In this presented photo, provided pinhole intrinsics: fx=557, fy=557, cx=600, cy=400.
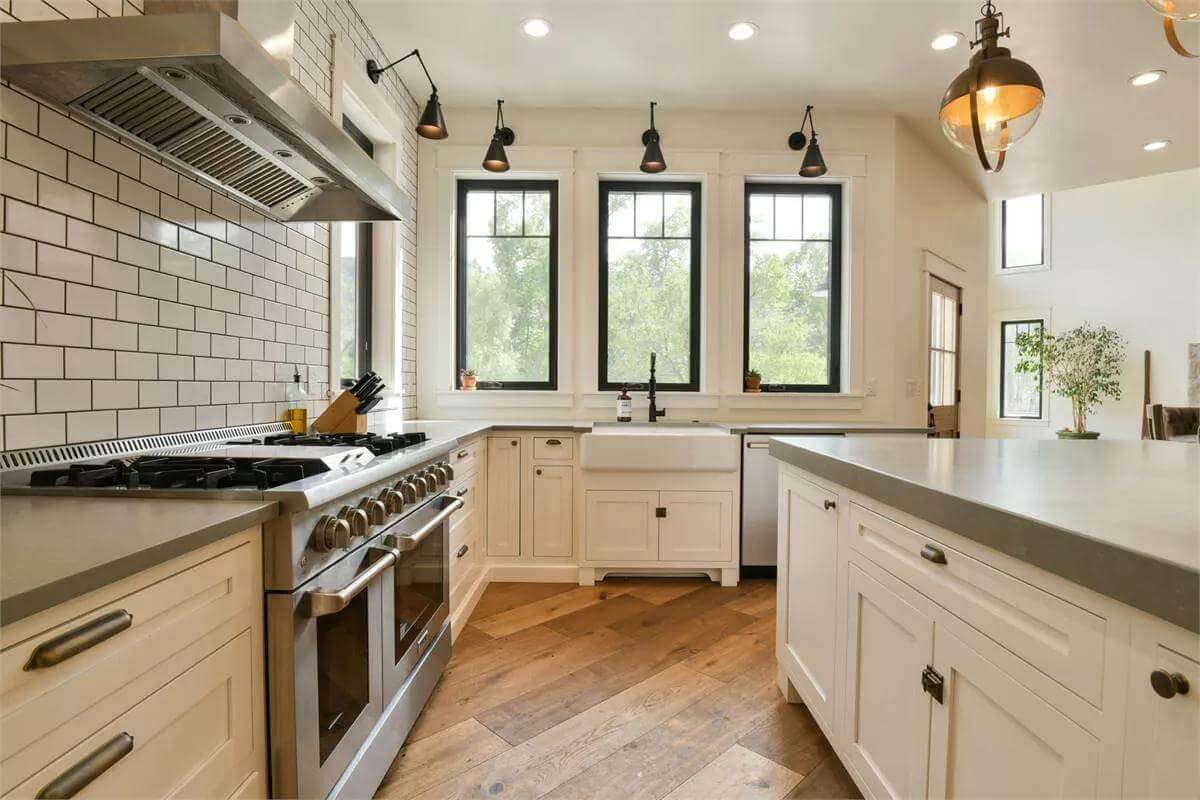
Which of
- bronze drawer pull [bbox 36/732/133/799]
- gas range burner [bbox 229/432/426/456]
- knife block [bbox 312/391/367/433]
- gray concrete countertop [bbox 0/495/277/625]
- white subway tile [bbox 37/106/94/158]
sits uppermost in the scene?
white subway tile [bbox 37/106/94/158]

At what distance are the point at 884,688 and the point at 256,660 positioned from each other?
1.28 meters

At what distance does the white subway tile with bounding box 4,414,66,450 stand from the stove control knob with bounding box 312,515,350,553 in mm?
638

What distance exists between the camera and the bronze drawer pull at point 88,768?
63 cm

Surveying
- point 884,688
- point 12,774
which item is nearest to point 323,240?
point 12,774

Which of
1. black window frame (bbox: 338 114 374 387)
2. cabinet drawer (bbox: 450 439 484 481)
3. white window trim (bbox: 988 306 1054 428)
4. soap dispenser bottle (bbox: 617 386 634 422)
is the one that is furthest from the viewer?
white window trim (bbox: 988 306 1054 428)

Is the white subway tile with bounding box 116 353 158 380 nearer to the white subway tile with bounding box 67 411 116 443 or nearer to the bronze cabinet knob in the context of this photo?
the white subway tile with bounding box 67 411 116 443

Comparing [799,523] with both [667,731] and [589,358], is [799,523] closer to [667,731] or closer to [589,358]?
[667,731]

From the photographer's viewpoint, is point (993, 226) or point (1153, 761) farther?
point (993, 226)

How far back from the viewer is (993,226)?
345 inches

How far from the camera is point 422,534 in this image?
1.66 meters

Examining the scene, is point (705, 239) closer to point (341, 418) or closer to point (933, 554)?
point (341, 418)

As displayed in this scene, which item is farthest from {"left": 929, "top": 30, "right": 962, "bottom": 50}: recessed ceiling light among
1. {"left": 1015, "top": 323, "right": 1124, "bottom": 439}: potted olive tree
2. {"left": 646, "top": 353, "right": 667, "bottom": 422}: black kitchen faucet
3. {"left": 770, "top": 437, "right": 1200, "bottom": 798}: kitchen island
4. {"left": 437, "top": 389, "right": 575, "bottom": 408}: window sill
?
{"left": 1015, "top": 323, "right": 1124, "bottom": 439}: potted olive tree

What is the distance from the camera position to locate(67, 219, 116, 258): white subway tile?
126 centimetres

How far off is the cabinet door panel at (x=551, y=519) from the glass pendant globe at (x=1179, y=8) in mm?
2705
